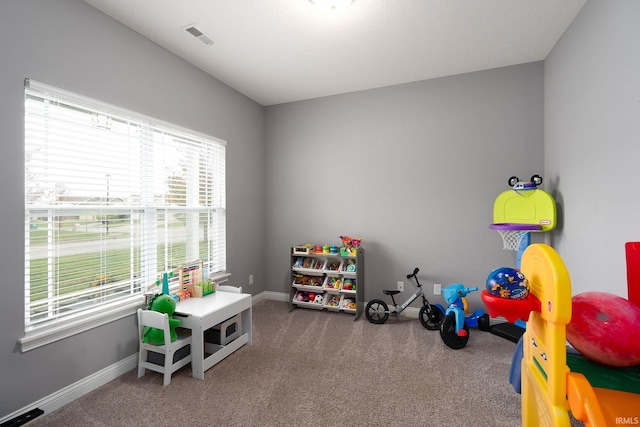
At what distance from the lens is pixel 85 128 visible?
199cm

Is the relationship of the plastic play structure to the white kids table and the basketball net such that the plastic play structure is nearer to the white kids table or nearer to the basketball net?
the basketball net

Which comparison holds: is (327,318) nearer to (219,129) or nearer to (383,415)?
(383,415)

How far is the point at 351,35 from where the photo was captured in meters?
2.39

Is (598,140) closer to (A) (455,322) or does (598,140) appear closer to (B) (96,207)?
(A) (455,322)

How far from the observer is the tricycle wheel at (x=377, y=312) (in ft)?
10.2

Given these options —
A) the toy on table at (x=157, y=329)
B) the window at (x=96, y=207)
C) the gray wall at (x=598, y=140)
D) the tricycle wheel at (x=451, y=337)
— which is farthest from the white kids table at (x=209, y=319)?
the gray wall at (x=598, y=140)

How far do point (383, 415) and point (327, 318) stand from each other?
1.60 m

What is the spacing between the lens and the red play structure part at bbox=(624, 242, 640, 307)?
1.15 meters

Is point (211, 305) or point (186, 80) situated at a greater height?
point (186, 80)

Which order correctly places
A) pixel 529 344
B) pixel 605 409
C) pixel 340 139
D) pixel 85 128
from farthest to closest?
pixel 340 139
pixel 85 128
pixel 529 344
pixel 605 409

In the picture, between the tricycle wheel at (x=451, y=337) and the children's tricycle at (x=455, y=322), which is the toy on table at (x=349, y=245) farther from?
the tricycle wheel at (x=451, y=337)

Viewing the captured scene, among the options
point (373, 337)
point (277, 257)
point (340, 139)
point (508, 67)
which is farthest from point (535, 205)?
point (277, 257)

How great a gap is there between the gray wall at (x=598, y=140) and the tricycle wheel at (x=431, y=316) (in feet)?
3.87

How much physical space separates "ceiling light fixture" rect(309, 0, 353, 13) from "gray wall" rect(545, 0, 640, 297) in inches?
65.9
